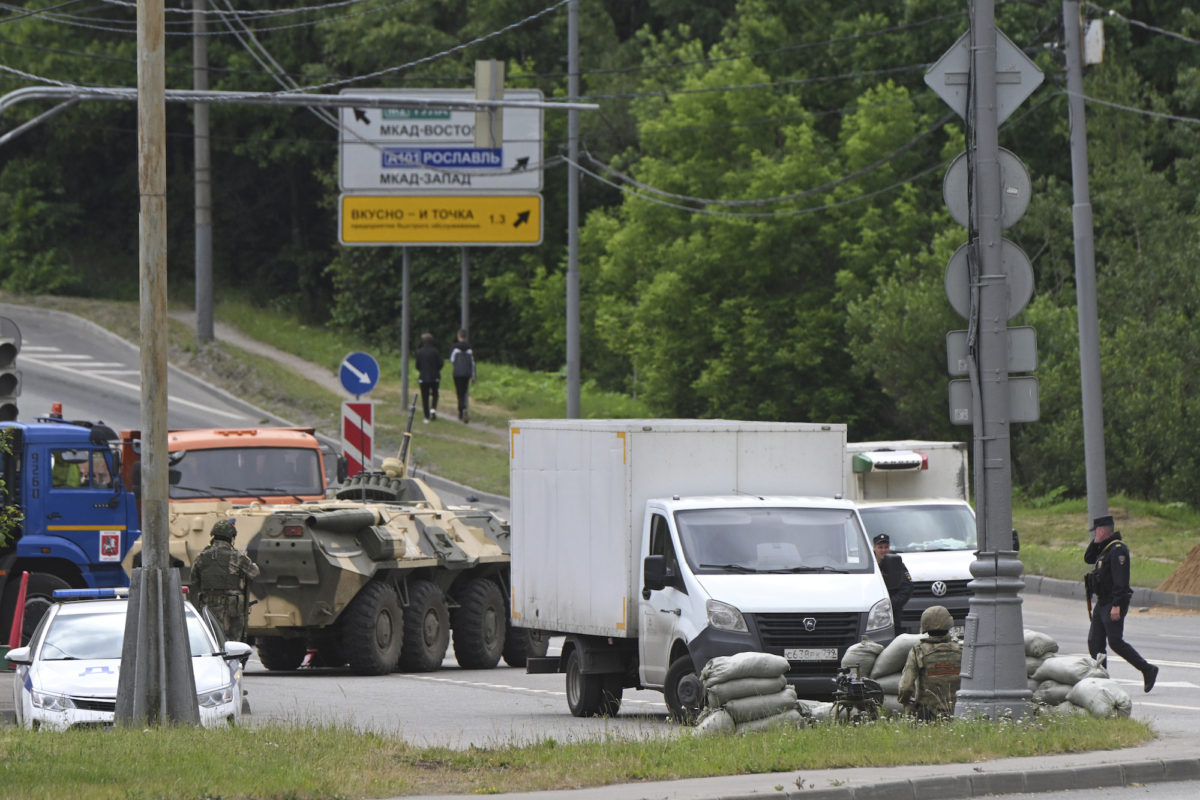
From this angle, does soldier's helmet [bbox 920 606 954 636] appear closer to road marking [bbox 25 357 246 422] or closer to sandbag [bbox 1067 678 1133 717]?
sandbag [bbox 1067 678 1133 717]

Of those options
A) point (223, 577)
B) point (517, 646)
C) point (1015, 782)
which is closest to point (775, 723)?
point (1015, 782)

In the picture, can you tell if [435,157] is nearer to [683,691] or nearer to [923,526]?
[923,526]

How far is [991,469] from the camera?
12211mm

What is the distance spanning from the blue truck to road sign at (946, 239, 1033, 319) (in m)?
11.2

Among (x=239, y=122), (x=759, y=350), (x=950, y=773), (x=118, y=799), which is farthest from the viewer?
(x=239, y=122)

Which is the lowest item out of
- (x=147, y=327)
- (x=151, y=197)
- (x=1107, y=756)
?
(x=1107, y=756)

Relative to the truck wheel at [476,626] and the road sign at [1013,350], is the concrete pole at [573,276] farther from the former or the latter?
the road sign at [1013,350]

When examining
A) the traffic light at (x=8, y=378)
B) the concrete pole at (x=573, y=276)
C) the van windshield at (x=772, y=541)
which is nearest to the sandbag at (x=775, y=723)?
the van windshield at (x=772, y=541)

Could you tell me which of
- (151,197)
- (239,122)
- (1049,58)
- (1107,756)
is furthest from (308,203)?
(1107,756)

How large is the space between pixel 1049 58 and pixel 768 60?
8.04 meters

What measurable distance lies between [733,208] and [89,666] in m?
31.1

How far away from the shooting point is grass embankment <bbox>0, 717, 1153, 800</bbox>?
30.6 feet

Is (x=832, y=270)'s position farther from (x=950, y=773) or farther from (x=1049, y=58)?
(x=950, y=773)

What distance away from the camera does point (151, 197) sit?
13.1 metres
